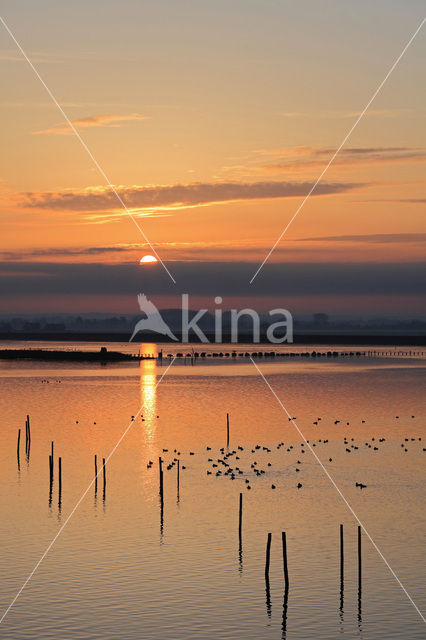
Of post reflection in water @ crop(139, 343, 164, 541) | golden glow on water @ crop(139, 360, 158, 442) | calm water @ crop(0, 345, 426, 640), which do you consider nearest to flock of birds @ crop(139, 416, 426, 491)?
calm water @ crop(0, 345, 426, 640)

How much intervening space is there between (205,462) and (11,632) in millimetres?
36398

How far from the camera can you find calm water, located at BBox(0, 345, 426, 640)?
38.1 meters

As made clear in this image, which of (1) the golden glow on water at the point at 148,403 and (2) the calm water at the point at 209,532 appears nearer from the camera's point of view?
(2) the calm water at the point at 209,532

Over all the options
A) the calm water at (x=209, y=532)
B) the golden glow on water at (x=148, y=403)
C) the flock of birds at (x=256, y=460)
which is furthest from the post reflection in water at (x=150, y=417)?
the flock of birds at (x=256, y=460)

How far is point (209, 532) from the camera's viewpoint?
50.8 meters

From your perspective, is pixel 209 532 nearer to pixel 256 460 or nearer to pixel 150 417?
pixel 256 460

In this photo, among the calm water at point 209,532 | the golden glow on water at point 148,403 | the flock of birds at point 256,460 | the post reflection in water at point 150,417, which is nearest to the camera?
the calm water at point 209,532

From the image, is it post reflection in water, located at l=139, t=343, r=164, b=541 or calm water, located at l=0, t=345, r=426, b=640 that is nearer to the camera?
calm water, located at l=0, t=345, r=426, b=640

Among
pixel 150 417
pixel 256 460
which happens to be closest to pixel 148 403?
pixel 150 417

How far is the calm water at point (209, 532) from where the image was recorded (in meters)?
38.1

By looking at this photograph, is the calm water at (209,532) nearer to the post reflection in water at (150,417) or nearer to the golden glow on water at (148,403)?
the post reflection in water at (150,417)

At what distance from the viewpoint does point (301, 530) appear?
51.3 m

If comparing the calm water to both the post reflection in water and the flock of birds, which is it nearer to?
the flock of birds

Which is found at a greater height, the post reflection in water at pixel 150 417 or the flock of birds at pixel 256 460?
the post reflection in water at pixel 150 417
